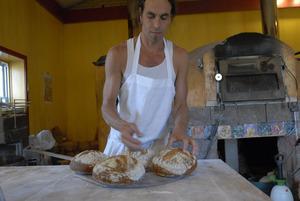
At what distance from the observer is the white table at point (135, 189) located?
30.6 inches

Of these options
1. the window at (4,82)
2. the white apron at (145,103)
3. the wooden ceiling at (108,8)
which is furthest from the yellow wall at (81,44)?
the white apron at (145,103)

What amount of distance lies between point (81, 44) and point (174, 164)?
5259mm

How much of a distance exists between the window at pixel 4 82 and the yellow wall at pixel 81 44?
507 millimetres

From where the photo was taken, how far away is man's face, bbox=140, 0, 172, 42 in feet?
4.17

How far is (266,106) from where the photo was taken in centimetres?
287

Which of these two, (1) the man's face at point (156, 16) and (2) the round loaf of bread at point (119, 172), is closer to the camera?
A: (2) the round loaf of bread at point (119, 172)

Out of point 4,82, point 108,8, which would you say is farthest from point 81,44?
point 4,82

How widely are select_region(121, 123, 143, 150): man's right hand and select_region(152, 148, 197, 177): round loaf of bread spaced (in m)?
0.10

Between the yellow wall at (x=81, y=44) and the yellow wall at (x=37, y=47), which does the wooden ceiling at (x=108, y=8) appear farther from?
the yellow wall at (x=37, y=47)

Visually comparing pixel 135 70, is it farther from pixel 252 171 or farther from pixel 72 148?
pixel 72 148

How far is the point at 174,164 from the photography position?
98cm

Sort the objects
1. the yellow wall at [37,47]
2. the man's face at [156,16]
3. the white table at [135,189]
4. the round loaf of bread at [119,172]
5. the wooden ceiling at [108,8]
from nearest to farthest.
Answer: the white table at [135,189], the round loaf of bread at [119,172], the man's face at [156,16], the yellow wall at [37,47], the wooden ceiling at [108,8]

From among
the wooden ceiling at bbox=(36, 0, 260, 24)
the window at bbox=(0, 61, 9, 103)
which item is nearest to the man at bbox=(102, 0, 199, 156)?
the window at bbox=(0, 61, 9, 103)

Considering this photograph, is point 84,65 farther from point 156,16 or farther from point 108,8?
point 156,16
